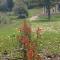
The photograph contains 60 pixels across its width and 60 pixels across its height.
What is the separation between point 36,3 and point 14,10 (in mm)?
3099

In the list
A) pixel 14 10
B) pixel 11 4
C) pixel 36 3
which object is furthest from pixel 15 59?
pixel 36 3

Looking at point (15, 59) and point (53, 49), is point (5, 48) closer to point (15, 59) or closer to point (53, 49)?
point (15, 59)

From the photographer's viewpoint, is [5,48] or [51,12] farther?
[51,12]

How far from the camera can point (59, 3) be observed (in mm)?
18172

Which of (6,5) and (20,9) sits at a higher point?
(6,5)

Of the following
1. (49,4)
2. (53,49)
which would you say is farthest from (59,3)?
(53,49)

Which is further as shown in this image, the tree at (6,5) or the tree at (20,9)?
the tree at (6,5)

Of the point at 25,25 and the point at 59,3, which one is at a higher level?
the point at 25,25

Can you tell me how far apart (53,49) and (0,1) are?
10797mm

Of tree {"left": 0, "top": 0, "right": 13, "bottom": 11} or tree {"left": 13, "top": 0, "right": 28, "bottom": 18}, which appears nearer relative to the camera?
tree {"left": 13, "top": 0, "right": 28, "bottom": 18}

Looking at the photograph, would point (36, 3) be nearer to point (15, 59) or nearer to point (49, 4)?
point (49, 4)

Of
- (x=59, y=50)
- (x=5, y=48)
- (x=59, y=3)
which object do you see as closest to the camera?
(x=5, y=48)

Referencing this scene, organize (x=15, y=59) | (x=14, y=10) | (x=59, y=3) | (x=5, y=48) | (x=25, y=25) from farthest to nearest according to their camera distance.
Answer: (x=59, y=3) < (x=14, y=10) < (x=5, y=48) < (x=15, y=59) < (x=25, y=25)

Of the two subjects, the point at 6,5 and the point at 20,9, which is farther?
the point at 6,5
